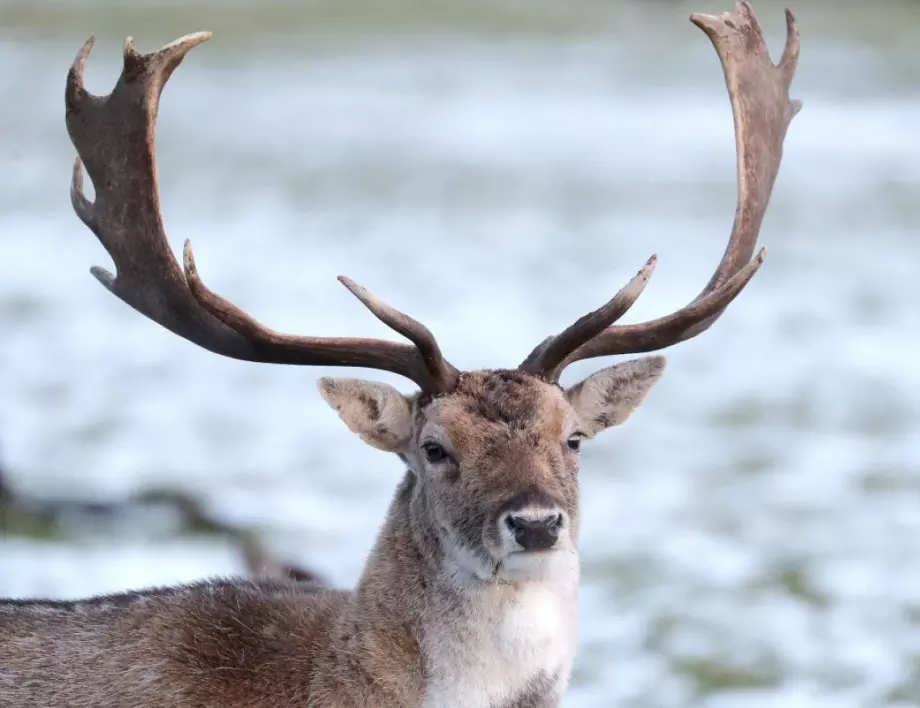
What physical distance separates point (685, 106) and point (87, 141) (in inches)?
984

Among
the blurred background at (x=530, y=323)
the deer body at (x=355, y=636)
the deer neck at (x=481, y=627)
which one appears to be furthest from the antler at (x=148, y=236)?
the blurred background at (x=530, y=323)

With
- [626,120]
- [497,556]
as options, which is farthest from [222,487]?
[626,120]

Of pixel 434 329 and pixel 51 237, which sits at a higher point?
pixel 51 237

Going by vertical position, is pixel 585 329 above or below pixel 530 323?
below

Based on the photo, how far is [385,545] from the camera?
5262 millimetres

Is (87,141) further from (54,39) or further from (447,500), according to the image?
(54,39)

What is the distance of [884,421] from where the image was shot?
13.9m

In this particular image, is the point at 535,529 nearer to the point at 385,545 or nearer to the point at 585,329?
the point at 385,545

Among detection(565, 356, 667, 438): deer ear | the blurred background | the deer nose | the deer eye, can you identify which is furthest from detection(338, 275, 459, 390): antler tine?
the blurred background

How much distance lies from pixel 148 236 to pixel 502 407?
1.50 meters

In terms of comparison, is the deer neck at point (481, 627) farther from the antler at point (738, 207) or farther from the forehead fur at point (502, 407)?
the antler at point (738, 207)

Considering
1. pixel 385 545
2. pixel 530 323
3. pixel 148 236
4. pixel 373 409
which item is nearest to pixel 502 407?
pixel 373 409

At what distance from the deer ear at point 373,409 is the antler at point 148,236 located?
116 millimetres

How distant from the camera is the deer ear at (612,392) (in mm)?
5555
